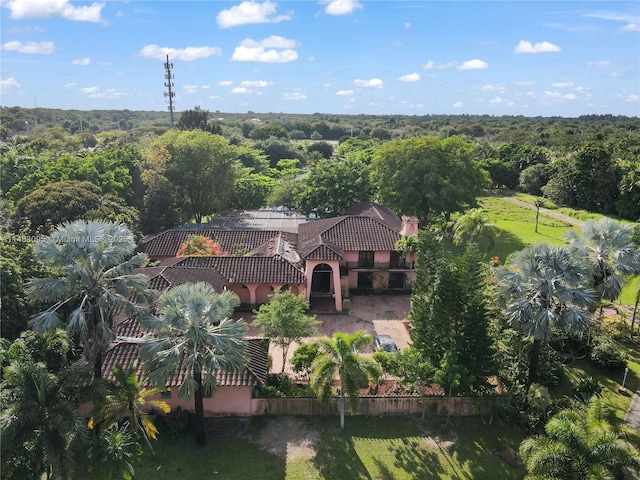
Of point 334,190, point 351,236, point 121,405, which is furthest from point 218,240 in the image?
point 121,405

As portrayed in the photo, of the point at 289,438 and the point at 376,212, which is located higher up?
the point at 376,212

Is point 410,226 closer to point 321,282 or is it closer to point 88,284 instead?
point 321,282

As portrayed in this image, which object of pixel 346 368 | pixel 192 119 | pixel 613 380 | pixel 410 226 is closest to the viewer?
pixel 346 368

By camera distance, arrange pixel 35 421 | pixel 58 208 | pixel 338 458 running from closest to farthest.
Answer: pixel 35 421, pixel 338 458, pixel 58 208

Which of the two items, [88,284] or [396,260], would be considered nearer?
[88,284]

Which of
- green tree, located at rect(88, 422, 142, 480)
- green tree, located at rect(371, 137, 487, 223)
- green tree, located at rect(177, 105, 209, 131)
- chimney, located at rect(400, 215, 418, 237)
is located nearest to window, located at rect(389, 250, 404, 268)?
chimney, located at rect(400, 215, 418, 237)

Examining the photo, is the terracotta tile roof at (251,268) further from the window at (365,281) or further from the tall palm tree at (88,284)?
the tall palm tree at (88,284)

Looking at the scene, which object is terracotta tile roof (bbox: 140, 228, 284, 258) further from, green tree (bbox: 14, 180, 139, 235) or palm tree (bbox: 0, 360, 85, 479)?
palm tree (bbox: 0, 360, 85, 479)

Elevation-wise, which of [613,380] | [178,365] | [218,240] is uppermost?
[218,240]
